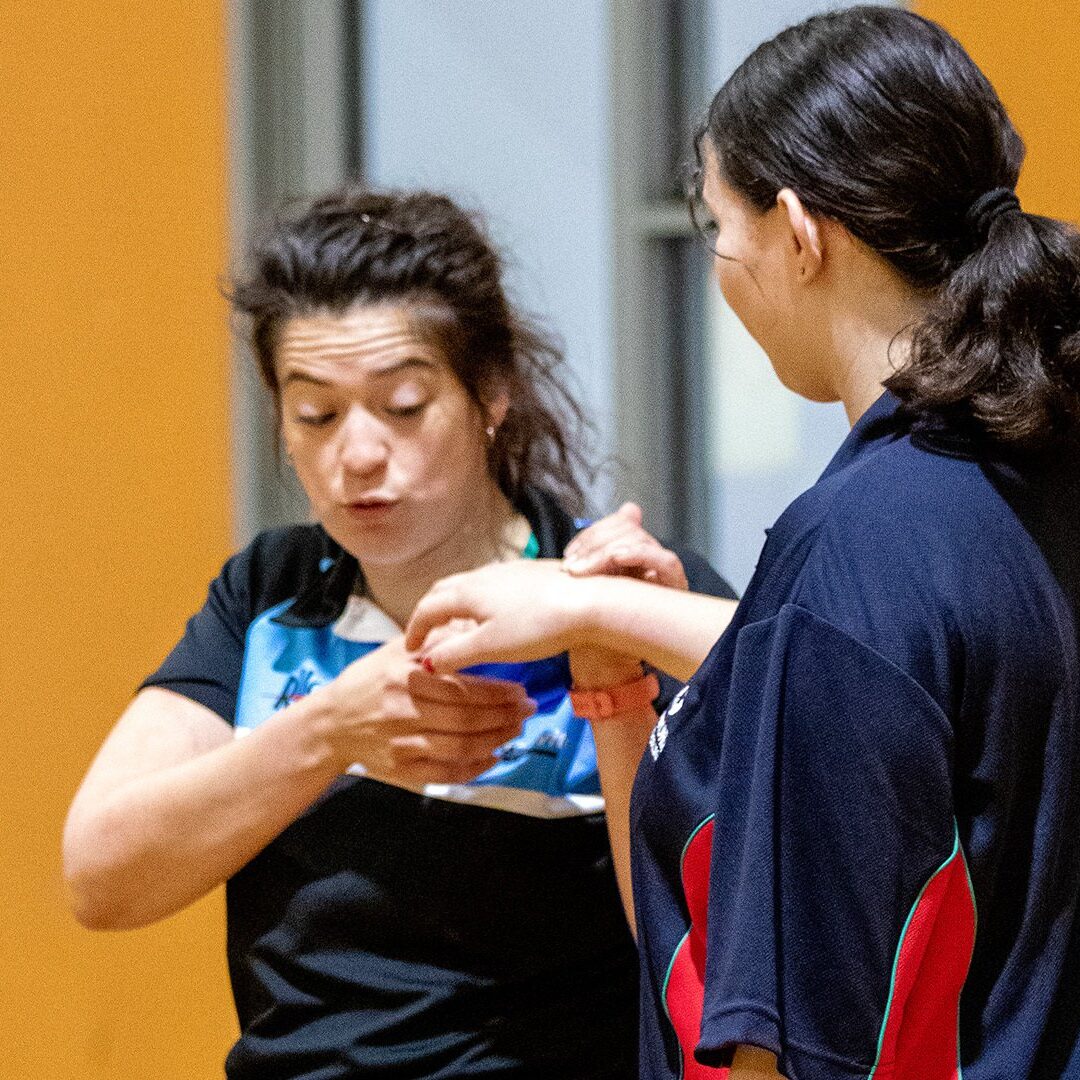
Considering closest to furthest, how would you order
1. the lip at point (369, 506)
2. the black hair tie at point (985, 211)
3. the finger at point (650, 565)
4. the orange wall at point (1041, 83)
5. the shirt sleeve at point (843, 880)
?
the shirt sleeve at point (843, 880)
the black hair tie at point (985, 211)
the finger at point (650, 565)
the lip at point (369, 506)
the orange wall at point (1041, 83)

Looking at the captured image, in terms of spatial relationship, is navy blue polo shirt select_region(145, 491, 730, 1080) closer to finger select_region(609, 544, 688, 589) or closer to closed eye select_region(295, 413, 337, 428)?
finger select_region(609, 544, 688, 589)

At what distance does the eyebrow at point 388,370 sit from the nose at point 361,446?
4cm

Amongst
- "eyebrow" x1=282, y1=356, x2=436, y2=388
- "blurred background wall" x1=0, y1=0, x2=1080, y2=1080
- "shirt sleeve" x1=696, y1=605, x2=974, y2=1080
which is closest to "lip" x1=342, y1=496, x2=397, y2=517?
"eyebrow" x1=282, y1=356, x2=436, y2=388

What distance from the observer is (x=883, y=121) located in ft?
3.24

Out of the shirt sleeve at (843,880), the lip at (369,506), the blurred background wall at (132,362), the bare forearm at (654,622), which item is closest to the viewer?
the shirt sleeve at (843,880)

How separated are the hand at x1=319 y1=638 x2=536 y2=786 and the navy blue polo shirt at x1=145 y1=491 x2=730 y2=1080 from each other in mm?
47

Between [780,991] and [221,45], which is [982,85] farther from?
[221,45]

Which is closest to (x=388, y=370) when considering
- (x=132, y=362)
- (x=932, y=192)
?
(x=932, y=192)

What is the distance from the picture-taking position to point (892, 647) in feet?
2.94

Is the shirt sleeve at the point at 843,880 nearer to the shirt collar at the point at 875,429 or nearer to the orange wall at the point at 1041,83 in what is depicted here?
the shirt collar at the point at 875,429

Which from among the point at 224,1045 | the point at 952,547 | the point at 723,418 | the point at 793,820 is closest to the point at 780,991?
the point at 793,820

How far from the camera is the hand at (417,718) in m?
1.43

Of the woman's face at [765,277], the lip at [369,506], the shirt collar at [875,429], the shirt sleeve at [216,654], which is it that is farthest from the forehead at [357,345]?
the shirt collar at [875,429]

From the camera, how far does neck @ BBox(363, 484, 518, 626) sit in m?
1.59
